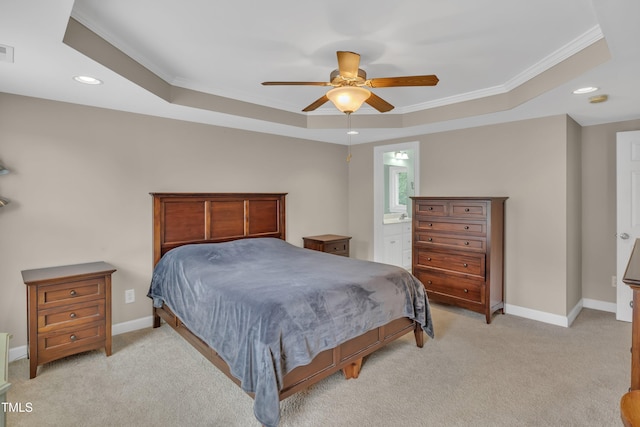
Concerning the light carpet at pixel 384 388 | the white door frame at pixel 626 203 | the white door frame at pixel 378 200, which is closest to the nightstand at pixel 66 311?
the light carpet at pixel 384 388

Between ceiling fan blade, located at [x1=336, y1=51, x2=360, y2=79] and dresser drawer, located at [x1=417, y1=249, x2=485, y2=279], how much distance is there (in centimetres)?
247

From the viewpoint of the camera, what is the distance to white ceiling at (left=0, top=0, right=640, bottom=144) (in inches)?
75.9

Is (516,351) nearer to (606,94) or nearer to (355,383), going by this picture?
(355,383)

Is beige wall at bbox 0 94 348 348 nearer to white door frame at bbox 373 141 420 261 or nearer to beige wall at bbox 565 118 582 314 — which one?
white door frame at bbox 373 141 420 261

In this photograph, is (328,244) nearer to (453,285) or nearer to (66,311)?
(453,285)

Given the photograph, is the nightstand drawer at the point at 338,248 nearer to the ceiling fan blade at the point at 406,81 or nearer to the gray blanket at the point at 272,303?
the gray blanket at the point at 272,303

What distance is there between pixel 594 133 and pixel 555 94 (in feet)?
5.37

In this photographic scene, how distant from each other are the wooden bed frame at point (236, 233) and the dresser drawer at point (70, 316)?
0.62 m

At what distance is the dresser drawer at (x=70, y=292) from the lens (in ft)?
Answer: 8.41

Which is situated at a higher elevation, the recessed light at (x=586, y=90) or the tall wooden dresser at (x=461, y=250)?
the recessed light at (x=586, y=90)

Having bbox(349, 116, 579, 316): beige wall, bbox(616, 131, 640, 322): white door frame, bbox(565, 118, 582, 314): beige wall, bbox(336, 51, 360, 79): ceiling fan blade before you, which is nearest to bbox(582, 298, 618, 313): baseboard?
bbox(565, 118, 582, 314): beige wall

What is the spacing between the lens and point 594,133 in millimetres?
3947

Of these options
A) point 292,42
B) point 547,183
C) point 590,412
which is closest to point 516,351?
point 590,412

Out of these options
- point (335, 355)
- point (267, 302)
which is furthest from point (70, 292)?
point (335, 355)
